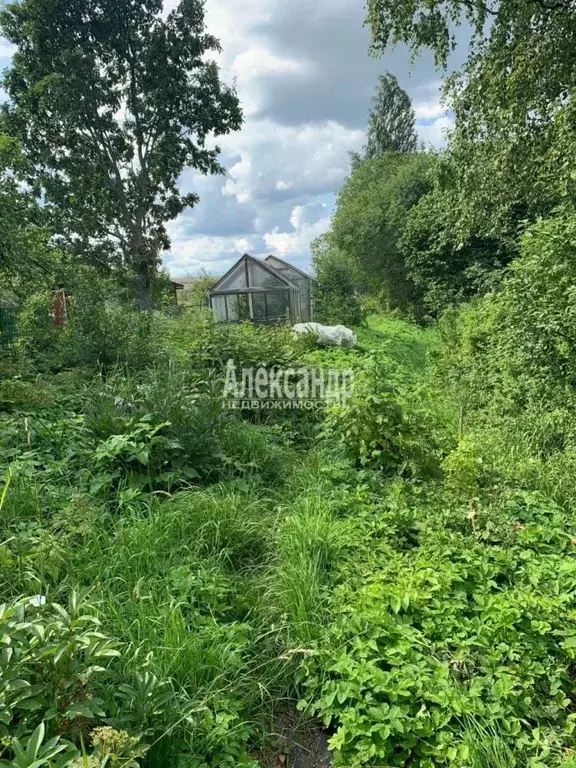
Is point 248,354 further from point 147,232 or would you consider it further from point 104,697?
point 147,232

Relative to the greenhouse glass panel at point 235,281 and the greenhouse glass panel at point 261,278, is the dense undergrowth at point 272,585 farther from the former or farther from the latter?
the greenhouse glass panel at point 235,281

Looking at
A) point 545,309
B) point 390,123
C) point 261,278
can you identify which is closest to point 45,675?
point 545,309

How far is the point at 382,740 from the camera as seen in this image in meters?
1.66

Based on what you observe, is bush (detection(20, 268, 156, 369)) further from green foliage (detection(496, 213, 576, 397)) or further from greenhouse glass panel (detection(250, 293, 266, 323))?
greenhouse glass panel (detection(250, 293, 266, 323))

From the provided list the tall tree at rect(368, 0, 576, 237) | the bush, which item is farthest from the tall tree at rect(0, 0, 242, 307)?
the tall tree at rect(368, 0, 576, 237)

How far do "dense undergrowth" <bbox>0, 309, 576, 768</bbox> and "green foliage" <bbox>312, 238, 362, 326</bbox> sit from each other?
11.7 m

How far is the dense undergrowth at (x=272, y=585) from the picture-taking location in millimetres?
1576

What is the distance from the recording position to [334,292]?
669 inches

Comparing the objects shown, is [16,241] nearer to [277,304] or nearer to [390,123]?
[277,304]

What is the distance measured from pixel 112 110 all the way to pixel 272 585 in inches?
684

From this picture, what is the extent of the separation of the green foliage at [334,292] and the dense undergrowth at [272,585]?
11.7m

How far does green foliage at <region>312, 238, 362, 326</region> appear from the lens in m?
16.0

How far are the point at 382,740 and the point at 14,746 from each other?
4.02ft

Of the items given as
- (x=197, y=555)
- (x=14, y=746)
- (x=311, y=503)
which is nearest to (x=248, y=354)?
(x=311, y=503)
